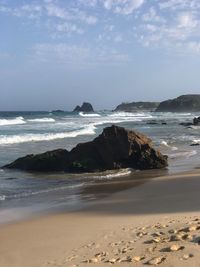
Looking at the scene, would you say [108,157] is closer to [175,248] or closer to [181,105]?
[175,248]

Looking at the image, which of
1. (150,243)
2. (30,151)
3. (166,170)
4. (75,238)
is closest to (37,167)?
(166,170)

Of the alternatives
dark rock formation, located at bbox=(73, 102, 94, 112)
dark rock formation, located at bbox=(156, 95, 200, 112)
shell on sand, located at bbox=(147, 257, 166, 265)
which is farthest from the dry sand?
dark rock formation, located at bbox=(73, 102, 94, 112)

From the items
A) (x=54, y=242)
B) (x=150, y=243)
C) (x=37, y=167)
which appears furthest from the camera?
(x=37, y=167)

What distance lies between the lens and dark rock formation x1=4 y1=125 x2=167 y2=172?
1762cm

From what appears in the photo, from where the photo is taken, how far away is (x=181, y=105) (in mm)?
160500

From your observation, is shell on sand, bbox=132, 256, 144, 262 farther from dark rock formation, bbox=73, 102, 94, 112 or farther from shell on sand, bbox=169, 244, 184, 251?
dark rock formation, bbox=73, 102, 94, 112

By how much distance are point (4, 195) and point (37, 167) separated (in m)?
5.32

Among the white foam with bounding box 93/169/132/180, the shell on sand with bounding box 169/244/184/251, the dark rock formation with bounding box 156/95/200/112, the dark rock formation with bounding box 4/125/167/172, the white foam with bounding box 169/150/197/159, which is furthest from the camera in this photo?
the dark rock formation with bounding box 156/95/200/112

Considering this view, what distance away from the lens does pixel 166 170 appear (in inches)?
683

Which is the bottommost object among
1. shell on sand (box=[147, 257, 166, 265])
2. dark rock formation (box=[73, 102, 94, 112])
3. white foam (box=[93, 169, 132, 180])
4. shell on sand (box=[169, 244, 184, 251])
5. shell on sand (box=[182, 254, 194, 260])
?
white foam (box=[93, 169, 132, 180])

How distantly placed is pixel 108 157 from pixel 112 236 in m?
9.87

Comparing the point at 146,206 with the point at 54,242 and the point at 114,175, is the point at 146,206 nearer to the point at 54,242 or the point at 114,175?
the point at 54,242

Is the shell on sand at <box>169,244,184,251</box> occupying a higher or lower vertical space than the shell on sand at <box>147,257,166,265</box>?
higher

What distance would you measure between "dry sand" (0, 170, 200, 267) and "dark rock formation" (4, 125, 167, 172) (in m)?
5.97
